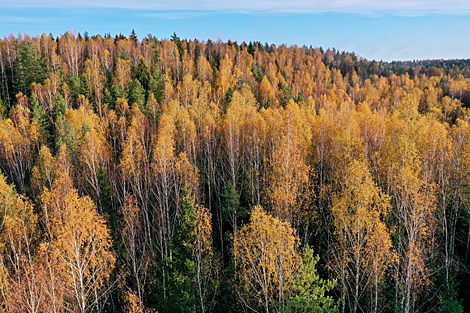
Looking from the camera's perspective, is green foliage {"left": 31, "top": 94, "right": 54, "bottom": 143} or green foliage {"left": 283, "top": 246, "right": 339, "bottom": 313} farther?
green foliage {"left": 31, "top": 94, "right": 54, "bottom": 143}

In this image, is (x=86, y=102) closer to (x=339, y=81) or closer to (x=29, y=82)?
(x=29, y=82)

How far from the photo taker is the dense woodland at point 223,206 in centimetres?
1819

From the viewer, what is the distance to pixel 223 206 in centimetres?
3341

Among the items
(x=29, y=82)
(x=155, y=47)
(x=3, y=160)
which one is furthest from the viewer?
(x=155, y=47)

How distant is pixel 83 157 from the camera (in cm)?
3481

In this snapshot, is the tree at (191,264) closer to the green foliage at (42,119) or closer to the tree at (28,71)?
the green foliage at (42,119)

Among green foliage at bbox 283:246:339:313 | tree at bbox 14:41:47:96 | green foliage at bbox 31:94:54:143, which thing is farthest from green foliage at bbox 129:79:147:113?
green foliage at bbox 283:246:339:313

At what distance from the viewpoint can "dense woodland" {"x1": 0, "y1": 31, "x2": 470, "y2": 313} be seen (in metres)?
18.2

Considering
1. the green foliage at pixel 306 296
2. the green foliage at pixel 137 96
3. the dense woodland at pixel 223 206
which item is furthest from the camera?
the green foliage at pixel 137 96

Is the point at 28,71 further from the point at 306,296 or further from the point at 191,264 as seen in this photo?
the point at 306,296

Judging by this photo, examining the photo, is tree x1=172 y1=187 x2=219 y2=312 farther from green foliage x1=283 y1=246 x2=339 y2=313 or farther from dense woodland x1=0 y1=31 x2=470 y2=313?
A: green foliage x1=283 y1=246 x2=339 y2=313

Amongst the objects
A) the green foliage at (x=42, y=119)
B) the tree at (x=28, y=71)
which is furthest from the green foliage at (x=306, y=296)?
the tree at (x=28, y=71)

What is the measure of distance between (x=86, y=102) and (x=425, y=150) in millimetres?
52459

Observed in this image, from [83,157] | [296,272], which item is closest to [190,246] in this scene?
[296,272]
